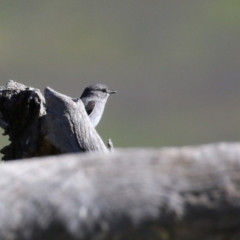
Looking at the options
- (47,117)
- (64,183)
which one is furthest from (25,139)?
(64,183)

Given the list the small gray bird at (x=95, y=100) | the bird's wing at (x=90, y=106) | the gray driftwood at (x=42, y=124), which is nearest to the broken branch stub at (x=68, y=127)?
the gray driftwood at (x=42, y=124)

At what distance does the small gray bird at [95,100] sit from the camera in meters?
13.1

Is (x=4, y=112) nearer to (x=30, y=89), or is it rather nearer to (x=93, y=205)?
(x=30, y=89)

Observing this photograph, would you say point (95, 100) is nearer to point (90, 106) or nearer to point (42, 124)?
point (90, 106)

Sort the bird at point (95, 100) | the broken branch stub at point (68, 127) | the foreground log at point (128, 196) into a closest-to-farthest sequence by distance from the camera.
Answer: the foreground log at point (128, 196), the broken branch stub at point (68, 127), the bird at point (95, 100)

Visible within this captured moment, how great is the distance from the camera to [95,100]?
1364cm

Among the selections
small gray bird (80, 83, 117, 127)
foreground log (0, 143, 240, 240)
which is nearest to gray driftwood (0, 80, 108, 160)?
foreground log (0, 143, 240, 240)

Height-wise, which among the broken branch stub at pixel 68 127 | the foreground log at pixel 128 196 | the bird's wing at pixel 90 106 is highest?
the bird's wing at pixel 90 106

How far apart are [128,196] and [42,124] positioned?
407 cm

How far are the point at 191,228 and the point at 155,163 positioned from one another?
256 millimetres

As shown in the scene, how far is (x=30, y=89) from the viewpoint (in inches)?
252

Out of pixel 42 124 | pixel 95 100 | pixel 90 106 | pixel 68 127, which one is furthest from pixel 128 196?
pixel 95 100

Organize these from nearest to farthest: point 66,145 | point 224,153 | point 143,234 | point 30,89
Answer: point 143,234, point 224,153, point 66,145, point 30,89

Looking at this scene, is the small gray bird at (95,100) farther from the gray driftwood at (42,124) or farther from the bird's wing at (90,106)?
the gray driftwood at (42,124)
